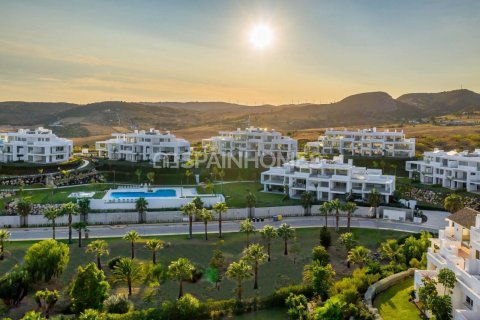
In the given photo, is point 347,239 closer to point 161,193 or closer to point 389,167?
point 161,193

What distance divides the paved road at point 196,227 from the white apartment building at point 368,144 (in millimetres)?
37137

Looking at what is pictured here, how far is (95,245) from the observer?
38.8m

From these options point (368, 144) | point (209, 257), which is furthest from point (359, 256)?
point (368, 144)

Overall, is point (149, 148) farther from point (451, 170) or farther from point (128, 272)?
point (451, 170)

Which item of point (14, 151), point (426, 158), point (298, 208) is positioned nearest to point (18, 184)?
point (14, 151)

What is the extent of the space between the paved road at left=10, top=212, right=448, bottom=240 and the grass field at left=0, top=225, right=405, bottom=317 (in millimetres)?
2091

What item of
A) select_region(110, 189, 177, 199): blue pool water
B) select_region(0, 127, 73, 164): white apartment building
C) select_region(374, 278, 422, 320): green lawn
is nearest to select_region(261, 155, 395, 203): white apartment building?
select_region(110, 189, 177, 199): blue pool water

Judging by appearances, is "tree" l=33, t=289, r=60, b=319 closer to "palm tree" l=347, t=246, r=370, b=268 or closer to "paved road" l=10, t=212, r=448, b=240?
"paved road" l=10, t=212, r=448, b=240

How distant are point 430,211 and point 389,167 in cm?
2445

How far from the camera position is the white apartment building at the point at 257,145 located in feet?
308

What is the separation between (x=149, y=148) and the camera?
8812 cm

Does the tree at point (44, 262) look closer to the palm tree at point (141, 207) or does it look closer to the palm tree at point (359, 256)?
the palm tree at point (141, 207)

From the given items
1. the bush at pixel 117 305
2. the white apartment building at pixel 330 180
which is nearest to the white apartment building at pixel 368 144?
the white apartment building at pixel 330 180

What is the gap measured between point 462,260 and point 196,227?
106 ft
